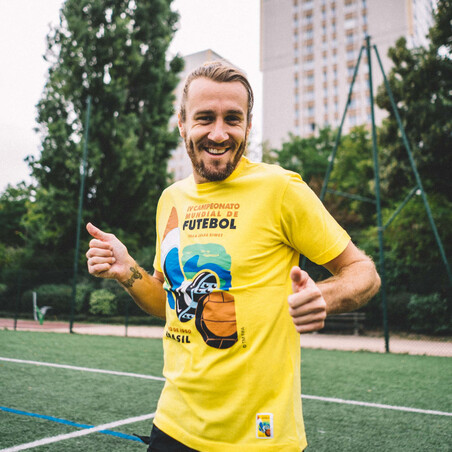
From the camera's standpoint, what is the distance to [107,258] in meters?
1.85

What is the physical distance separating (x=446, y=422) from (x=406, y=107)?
1427 cm

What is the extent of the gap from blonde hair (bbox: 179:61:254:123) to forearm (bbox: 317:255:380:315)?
0.71 m

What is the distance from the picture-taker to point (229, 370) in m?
1.50

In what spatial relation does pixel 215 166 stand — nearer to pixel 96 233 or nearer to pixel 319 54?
pixel 96 233

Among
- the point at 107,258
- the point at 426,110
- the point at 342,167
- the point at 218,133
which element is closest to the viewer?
the point at 218,133

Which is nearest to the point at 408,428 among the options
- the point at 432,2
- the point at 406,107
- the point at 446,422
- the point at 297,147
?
the point at 446,422

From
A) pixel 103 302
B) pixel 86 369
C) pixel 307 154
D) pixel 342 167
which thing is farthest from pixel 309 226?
pixel 307 154

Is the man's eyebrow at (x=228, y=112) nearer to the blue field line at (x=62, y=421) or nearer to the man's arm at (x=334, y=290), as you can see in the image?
the man's arm at (x=334, y=290)

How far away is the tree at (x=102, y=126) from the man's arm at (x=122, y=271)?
18.9m

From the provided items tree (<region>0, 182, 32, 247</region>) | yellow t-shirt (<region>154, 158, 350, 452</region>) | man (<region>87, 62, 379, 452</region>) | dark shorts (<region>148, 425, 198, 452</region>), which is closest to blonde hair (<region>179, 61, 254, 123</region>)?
man (<region>87, 62, 379, 452</region>)

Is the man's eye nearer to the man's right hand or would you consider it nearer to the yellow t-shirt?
the yellow t-shirt

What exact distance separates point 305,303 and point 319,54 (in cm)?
7849

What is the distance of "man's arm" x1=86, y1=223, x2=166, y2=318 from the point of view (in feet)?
6.01

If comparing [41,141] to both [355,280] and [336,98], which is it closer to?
[355,280]
